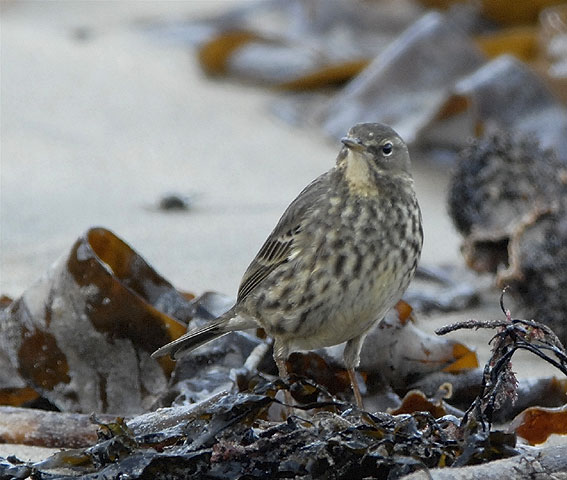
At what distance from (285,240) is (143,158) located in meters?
3.06

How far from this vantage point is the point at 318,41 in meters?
9.63

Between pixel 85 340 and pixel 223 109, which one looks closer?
pixel 85 340

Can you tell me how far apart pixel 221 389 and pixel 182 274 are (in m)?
1.74

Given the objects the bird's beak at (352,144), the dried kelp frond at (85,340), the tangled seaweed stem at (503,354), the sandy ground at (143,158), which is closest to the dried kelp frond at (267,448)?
the tangled seaweed stem at (503,354)

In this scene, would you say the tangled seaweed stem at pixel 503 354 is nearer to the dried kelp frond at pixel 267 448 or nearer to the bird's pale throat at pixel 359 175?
the dried kelp frond at pixel 267 448

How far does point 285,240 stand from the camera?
4.13 metres

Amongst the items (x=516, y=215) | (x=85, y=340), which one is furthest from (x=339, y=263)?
(x=516, y=215)

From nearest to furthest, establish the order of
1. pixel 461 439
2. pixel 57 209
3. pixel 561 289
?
pixel 461 439 < pixel 561 289 < pixel 57 209

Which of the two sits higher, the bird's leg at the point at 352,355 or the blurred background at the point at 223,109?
the blurred background at the point at 223,109

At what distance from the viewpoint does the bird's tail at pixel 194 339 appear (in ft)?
12.6

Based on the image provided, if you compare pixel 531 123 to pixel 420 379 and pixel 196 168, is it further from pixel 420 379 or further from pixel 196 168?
pixel 420 379

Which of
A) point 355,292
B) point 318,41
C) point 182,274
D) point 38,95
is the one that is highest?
point 318,41

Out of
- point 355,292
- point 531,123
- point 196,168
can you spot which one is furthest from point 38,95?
point 355,292

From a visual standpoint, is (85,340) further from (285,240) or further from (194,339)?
(285,240)
